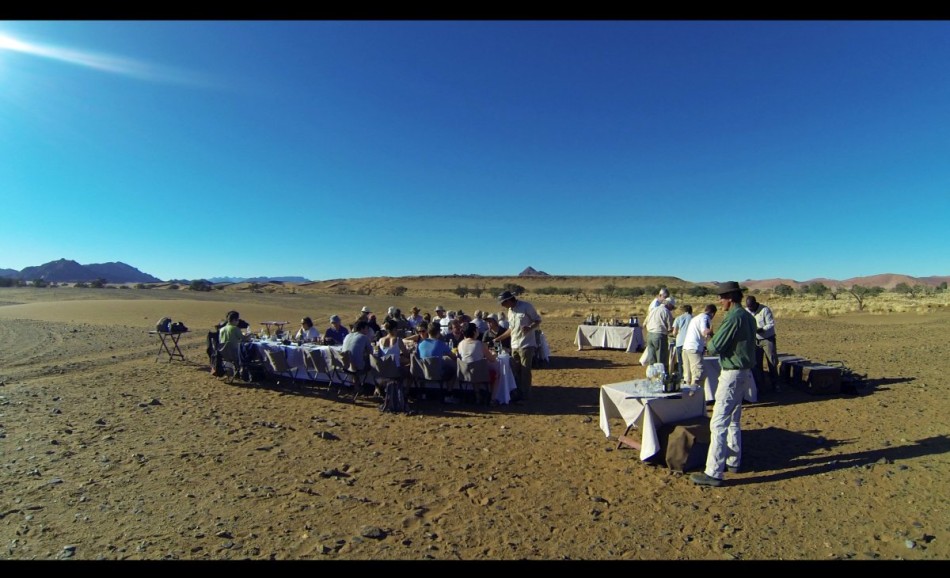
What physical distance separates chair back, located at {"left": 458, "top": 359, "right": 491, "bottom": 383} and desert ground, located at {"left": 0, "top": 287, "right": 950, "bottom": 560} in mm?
488

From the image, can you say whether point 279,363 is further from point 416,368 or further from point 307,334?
point 416,368

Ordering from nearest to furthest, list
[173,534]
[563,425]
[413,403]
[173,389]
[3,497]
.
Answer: [173,534]
[3,497]
[563,425]
[413,403]
[173,389]

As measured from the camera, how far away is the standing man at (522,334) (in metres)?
7.82

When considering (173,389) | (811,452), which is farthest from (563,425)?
(173,389)

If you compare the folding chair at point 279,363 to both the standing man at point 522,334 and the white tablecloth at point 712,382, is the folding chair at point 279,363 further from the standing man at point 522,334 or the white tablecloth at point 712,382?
the white tablecloth at point 712,382

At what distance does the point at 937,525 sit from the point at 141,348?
54.7 feet

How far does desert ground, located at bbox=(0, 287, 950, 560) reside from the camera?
11.5 ft

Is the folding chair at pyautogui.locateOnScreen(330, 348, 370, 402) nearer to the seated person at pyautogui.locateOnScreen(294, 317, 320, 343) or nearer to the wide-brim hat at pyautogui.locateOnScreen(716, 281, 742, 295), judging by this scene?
the seated person at pyautogui.locateOnScreen(294, 317, 320, 343)

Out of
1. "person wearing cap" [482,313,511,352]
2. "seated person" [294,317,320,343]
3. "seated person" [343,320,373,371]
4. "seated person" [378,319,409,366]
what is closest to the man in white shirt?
"person wearing cap" [482,313,511,352]

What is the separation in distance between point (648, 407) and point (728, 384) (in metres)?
0.82

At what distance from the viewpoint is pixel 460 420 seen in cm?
693

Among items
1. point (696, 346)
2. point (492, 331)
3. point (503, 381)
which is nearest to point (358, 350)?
point (503, 381)

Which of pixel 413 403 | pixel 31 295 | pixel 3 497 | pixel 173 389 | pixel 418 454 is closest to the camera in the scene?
pixel 3 497
